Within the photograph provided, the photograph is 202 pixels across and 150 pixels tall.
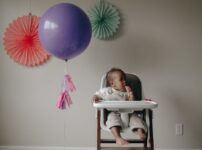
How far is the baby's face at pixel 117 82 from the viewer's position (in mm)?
2629

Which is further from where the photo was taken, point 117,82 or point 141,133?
point 117,82

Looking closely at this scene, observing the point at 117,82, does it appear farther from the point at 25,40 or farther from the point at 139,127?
the point at 25,40

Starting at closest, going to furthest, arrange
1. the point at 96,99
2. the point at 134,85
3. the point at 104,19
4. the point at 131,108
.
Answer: the point at 131,108
the point at 96,99
the point at 134,85
the point at 104,19

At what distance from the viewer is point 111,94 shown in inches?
102

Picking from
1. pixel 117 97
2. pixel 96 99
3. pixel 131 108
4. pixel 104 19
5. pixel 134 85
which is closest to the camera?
pixel 131 108

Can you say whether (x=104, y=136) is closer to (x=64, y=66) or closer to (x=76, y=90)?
(x=76, y=90)

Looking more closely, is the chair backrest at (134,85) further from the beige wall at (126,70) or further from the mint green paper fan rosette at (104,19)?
the mint green paper fan rosette at (104,19)

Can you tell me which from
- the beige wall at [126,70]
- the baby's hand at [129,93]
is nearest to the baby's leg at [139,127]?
the baby's hand at [129,93]

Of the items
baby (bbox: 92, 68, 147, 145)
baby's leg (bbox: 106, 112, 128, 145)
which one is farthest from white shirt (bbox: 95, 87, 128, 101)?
baby's leg (bbox: 106, 112, 128, 145)

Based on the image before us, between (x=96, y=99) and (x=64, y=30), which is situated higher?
(x=64, y=30)

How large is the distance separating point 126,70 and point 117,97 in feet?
1.97

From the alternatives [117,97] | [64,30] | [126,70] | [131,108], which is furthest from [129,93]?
[64,30]

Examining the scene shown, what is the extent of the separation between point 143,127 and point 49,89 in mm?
1234

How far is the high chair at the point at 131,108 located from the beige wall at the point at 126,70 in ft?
1.54
